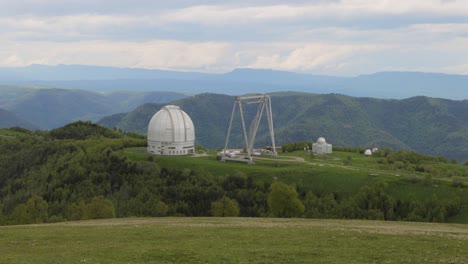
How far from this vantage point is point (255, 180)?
374ft

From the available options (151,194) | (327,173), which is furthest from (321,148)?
(151,194)

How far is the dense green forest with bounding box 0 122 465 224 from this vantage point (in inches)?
3329

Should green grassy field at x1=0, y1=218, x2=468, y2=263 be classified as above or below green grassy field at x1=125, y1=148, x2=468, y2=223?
above

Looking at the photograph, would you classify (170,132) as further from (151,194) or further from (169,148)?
(151,194)

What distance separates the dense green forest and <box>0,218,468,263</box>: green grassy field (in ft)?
115

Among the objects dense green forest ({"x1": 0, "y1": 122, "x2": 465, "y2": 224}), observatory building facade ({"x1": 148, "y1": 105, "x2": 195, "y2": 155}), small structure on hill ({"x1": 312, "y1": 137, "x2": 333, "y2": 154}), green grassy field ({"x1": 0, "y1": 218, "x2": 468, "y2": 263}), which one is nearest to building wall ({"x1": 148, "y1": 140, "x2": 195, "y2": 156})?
observatory building facade ({"x1": 148, "y1": 105, "x2": 195, "y2": 155})

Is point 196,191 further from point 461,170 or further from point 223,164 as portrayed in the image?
point 461,170

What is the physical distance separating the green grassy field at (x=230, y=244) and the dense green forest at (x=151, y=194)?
34.9 m

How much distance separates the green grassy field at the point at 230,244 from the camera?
33875 mm

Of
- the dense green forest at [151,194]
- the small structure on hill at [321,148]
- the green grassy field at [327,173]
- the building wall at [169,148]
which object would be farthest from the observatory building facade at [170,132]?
the small structure on hill at [321,148]

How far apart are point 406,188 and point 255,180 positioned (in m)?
33.5

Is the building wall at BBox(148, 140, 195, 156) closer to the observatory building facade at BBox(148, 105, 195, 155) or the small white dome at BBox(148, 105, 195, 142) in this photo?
the observatory building facade at BBox(148, 105, 195, 155)

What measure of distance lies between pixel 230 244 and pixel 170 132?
10019 cm

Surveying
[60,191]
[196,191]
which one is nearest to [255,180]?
[196,191]
